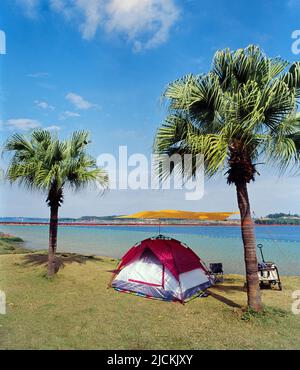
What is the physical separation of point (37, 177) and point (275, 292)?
9.41 metres

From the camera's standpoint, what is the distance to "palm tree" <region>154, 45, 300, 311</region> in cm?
637

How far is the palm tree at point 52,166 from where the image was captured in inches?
393

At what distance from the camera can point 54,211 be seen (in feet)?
35.8

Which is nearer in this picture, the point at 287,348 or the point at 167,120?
the point at 287,348

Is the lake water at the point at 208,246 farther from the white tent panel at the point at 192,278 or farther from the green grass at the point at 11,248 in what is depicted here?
the white tent panel at the point at 192,278

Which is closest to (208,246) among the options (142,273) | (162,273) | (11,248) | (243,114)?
(11,248)

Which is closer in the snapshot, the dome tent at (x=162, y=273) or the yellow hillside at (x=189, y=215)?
the dome tent at (x=162, y=273)

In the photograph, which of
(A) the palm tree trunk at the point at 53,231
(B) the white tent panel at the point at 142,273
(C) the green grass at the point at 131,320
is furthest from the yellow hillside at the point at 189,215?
(A) the palm tree trunk at the point at 53,231

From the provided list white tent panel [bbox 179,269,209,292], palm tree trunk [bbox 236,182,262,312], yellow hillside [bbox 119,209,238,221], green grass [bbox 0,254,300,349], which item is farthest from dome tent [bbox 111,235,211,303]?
palm tree trunk [bbox 236,182,262,312]

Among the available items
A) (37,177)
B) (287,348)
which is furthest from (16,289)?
(287,348)

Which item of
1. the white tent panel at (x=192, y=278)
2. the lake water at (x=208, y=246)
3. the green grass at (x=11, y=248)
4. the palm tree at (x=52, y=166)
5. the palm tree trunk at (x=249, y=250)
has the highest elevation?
the palm tree at (x=52, y=166)

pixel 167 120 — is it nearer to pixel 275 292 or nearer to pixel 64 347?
pixel 64 347

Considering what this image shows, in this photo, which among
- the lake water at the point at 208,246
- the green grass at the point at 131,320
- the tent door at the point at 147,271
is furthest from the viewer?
the lake water at the point at 208,246

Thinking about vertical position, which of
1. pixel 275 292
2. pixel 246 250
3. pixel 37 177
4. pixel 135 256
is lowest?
pixel 275 292
